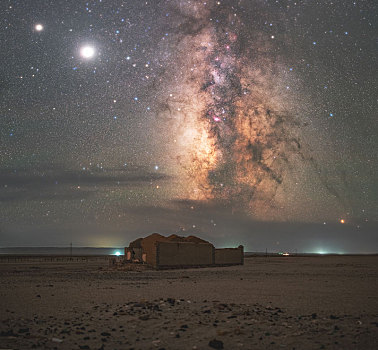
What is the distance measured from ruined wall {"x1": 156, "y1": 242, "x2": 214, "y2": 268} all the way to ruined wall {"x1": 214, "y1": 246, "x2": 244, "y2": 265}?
1.45 m

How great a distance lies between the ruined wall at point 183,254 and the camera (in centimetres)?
4041

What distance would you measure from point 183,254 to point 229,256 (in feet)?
30.2

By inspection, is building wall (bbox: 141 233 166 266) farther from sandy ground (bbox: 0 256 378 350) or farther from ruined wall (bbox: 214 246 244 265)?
sandy ground (bbox: 0 256 378 350)

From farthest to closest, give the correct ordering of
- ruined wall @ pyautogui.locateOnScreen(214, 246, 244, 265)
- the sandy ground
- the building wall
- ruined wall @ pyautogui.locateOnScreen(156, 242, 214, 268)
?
ruined wall @ pyautogui.locateOnScreen(214, 246, 244, 265) → the building wall → ruined wall @ pyautogui.locateOnScreen(156, 242, 214, 268) → the sandy ground

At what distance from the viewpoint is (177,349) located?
7.94 meters

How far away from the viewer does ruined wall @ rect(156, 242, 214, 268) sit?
133ft

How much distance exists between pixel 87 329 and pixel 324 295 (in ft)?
35.9

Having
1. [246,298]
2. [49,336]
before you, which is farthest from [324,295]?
[49,336]

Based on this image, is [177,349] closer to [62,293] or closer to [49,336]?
[49,336]

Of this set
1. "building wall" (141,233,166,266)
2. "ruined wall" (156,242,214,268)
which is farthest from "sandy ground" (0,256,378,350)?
"building wall" (141,233,166,266)

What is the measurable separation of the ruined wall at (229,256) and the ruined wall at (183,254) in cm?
145

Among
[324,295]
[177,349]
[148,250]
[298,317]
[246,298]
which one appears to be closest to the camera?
[177,349]

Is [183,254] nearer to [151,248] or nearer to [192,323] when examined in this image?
[151,248]

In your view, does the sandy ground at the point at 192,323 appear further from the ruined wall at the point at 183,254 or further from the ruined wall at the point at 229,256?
the ruined wall at the point at 229,256
